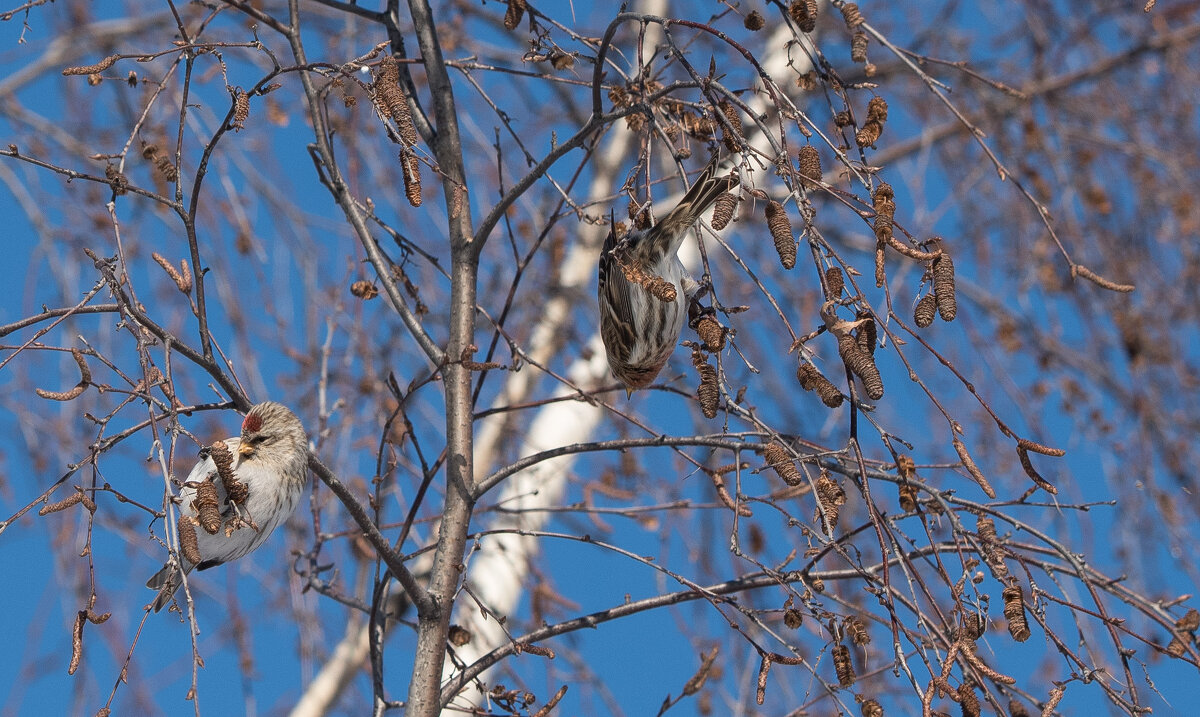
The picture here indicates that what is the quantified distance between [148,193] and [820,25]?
4.16 meters

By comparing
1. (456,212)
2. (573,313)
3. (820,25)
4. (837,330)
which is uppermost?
(820,25)

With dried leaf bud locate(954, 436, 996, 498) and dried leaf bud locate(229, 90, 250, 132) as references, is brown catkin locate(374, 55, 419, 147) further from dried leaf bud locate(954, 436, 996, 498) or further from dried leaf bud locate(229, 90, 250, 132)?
dried leaf bud locate(954, 436, 996, 498)

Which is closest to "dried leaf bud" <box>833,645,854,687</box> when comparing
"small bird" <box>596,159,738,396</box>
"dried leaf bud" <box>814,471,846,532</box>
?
"dried leaf bud" <box>814,471,846,532</box>

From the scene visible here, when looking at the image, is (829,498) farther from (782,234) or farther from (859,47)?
(859,47)

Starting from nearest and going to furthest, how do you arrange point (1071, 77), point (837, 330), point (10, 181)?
1. point (837, 330)
2. point (10, 181)
3. point (1071, 77)

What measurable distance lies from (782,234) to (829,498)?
40cm

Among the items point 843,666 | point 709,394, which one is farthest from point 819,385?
point 843,666

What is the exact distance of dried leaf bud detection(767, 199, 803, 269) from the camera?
5.63 feet

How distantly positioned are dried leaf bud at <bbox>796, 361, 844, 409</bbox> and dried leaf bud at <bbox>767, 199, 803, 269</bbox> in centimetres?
16

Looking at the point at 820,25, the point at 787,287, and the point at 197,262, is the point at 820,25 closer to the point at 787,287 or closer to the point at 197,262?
the point at 787,287

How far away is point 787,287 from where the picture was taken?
5480 mm

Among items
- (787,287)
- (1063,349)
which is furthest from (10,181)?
(1063,349)

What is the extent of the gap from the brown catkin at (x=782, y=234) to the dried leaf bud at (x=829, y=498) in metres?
0.33

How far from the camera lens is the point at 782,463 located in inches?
70.6
